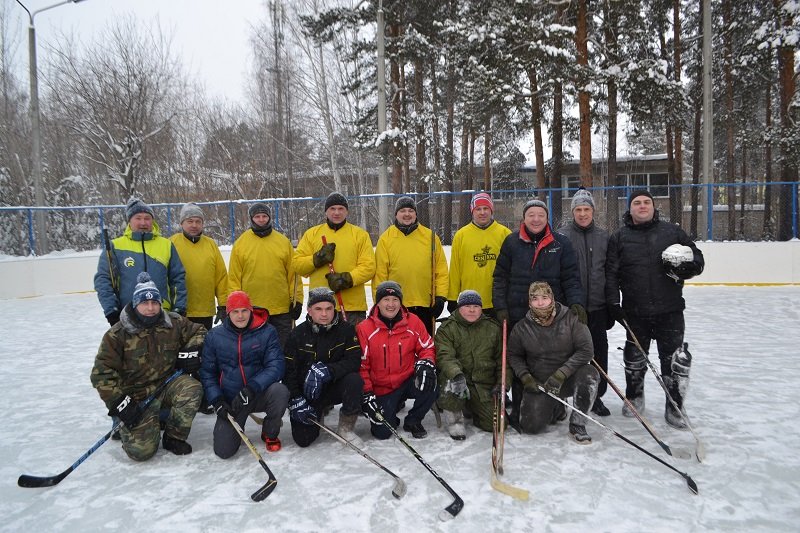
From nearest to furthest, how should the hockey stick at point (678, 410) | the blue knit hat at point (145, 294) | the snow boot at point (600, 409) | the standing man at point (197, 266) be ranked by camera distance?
the hockey stick at point (678, 410)
the blue knit hat at point (145, 294)
the snow boot at point (600, 409)
the standing man at point (197, 266)

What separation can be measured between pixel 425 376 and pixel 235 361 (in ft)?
4.31

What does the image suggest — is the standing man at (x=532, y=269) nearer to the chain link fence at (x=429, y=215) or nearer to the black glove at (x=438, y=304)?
the black glove at (x=438, y=304)

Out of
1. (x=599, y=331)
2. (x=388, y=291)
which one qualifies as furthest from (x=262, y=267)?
(x=599, y=331)

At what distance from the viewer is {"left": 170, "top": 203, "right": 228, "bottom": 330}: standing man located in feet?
14.4

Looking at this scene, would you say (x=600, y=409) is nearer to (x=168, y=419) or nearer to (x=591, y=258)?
(x=591, y=258)

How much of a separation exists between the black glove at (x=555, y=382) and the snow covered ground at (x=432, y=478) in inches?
14.7

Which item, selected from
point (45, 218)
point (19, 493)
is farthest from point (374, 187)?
point (19, 493)

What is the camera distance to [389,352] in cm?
374

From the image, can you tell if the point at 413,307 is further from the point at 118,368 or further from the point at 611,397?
the point at 118,368

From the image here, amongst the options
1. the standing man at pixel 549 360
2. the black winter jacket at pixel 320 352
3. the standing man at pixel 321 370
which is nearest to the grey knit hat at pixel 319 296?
the standing man at pixel 321 370

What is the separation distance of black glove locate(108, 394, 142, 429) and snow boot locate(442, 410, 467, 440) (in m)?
2.07

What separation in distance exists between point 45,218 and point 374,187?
46.3 feet

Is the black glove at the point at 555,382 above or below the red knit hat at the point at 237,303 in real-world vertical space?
below

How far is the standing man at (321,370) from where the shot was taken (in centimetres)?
355
